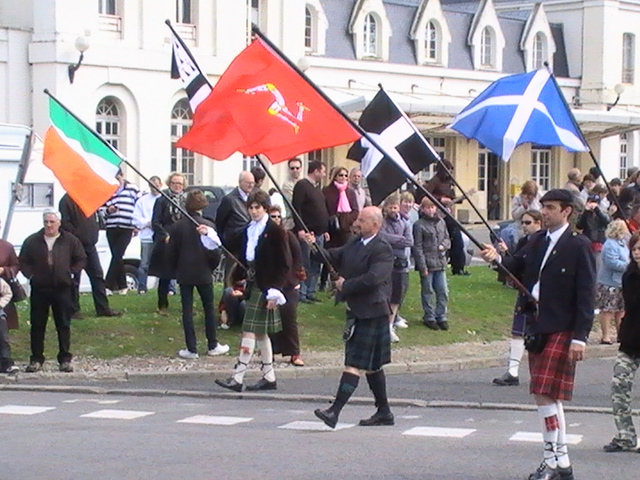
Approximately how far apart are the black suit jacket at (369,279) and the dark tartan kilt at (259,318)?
2.27 meters

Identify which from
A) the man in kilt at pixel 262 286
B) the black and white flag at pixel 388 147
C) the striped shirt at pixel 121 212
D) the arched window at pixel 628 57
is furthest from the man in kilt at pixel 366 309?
the arched window at pixel 628 57

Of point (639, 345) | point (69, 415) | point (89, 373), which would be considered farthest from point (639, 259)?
point (89, 373)

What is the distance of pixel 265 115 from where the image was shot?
42.4 ft

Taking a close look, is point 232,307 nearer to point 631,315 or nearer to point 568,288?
point 631,315

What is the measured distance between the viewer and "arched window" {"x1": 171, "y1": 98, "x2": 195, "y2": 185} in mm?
39188

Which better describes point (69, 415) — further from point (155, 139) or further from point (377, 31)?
point (377, 31)

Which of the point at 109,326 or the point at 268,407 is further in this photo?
the point at 109,326

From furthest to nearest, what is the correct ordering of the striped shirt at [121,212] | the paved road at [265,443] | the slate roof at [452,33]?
the slate roof at [452,33], the striped shirt at [121,212], the paved road at [265,443]

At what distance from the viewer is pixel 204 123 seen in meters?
13.4

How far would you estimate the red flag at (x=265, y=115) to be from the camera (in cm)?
Result: 1266

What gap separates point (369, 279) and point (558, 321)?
2396 millimetres

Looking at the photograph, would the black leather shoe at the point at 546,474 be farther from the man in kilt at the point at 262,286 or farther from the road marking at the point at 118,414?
the man in kilt at the point at 262,286

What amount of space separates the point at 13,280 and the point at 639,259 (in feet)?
24.8

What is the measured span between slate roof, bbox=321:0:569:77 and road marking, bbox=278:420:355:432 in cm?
3483
